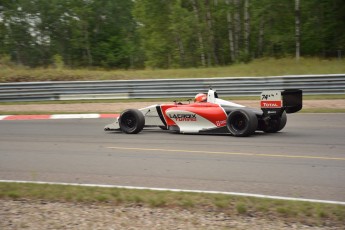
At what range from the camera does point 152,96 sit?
21938 mm

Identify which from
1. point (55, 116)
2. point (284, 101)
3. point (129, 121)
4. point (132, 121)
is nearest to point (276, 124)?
point (284, 101)

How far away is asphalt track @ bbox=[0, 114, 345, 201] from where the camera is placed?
7.48m

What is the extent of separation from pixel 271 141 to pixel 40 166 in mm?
5136

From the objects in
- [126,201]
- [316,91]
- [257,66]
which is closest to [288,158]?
[126,201]

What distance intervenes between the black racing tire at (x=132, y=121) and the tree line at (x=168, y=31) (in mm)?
20403

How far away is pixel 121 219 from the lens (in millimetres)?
5797

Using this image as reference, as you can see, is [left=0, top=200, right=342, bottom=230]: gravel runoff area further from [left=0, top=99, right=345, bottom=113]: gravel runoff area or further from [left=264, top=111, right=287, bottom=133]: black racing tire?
[left=0, top=99, right=345, bottom=113]: gravel runoff area

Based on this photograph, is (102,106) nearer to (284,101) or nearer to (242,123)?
(242,123)

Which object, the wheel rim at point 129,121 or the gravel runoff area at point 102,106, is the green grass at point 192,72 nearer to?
the gravel runoff area at point 102,106

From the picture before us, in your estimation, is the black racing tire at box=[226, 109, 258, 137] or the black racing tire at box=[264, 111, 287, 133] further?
the black racing tire at box=[264, 111, 287, 133]

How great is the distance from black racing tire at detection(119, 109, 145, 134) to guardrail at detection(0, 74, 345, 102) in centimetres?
788

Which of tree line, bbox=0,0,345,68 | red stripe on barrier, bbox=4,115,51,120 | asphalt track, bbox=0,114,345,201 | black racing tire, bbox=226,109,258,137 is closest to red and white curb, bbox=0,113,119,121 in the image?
red stripe on barrier, bbox=4,115,51,120

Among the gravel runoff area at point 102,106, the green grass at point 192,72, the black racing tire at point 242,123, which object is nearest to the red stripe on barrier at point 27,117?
the gravel runoff area at point 102,106

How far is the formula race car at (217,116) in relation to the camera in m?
11.7
